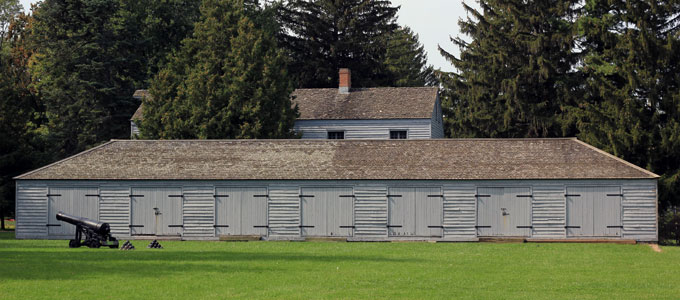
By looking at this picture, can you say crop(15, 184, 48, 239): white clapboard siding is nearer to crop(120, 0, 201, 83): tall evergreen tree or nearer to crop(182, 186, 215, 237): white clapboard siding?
crop(182, 186, 215, 237): white clapboard siding

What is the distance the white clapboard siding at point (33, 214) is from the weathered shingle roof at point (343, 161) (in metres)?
0.65

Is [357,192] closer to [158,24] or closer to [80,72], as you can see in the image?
[80,72]

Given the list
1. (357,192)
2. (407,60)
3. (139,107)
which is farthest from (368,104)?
(407,60)

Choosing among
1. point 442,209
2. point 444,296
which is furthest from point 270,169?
point 444,296

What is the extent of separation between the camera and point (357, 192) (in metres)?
39.4

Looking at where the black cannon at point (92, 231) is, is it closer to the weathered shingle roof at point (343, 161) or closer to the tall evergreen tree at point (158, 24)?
the weathered shingle roof at point (343, 161)

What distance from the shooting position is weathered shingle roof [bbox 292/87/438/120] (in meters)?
57.6

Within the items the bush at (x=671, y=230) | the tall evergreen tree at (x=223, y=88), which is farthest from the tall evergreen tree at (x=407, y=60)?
the bush at (x=671, y=230)

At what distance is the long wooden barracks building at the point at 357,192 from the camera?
126 feet

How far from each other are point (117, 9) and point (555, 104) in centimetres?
3417

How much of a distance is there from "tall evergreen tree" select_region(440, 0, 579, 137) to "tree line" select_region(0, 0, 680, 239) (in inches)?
3.9

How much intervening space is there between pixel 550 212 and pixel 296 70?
44599 millimetres

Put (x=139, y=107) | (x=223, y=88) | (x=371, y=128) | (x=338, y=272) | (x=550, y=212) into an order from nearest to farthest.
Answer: (x=338, y=272) → (x=550, y=212) → (x=223, y=88) → (x=371, y=128) → (x=139, y=107)

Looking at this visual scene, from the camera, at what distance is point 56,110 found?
67.2 m
